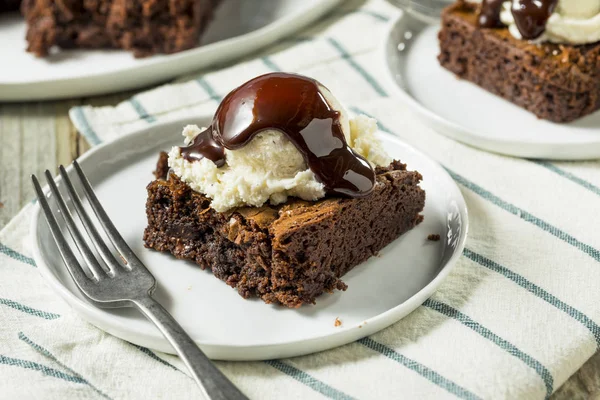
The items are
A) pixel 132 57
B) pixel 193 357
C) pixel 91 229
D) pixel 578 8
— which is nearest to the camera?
pixel 193 357

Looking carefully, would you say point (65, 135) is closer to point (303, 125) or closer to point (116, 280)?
point (116, 280)

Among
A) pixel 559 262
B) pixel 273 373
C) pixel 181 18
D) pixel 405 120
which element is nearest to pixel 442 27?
pixel 405 120

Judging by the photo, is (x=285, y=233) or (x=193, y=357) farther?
(x=285, y=233)

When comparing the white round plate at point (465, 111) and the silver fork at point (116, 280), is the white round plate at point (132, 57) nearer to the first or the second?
the white round plate at point (465, 111)

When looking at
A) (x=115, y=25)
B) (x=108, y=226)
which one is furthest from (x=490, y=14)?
(x=108, y=226)

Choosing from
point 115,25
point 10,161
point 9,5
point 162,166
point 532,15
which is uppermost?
point 532,15

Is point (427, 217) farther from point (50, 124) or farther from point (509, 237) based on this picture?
point (50, 124)
